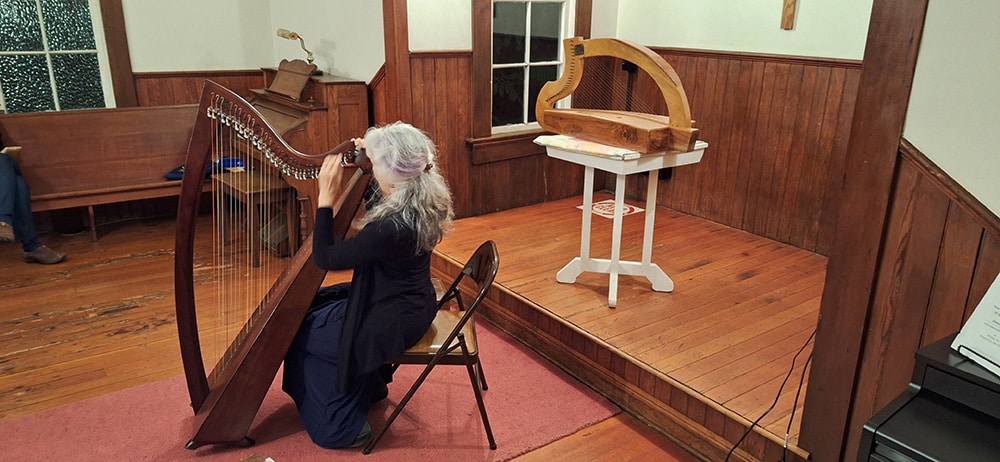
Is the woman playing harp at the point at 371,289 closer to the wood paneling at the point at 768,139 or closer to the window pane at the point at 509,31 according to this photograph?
the window pane at the point at 509,31

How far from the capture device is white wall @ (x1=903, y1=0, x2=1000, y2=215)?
1584mm

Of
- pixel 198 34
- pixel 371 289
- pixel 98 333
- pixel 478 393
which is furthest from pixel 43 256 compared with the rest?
pixel 478 393

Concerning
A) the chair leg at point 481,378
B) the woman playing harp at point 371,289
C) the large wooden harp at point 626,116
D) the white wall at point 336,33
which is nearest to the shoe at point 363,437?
the woman playing harp at point 371,289

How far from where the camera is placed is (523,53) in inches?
173

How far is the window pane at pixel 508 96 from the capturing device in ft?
14.4

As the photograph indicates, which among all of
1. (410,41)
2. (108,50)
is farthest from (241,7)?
(410,41)

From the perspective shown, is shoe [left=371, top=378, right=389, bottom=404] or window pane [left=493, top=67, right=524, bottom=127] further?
window pane [left=493, top=67, right=524, bottom=127]

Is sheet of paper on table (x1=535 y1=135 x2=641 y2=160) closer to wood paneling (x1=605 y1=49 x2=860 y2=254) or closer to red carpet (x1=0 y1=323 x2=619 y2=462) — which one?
red carpet (x1=0 y1=323 x2=619 y2=462)

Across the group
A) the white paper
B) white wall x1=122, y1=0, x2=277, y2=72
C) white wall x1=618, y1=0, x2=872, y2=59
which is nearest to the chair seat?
the white paper

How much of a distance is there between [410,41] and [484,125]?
704mm

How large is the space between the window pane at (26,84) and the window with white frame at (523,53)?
3037mm

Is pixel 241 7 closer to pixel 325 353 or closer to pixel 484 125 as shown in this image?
pixel 484 125

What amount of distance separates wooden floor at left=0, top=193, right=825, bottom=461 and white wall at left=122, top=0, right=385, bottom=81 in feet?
4.39

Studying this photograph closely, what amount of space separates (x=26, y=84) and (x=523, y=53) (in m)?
3.30
